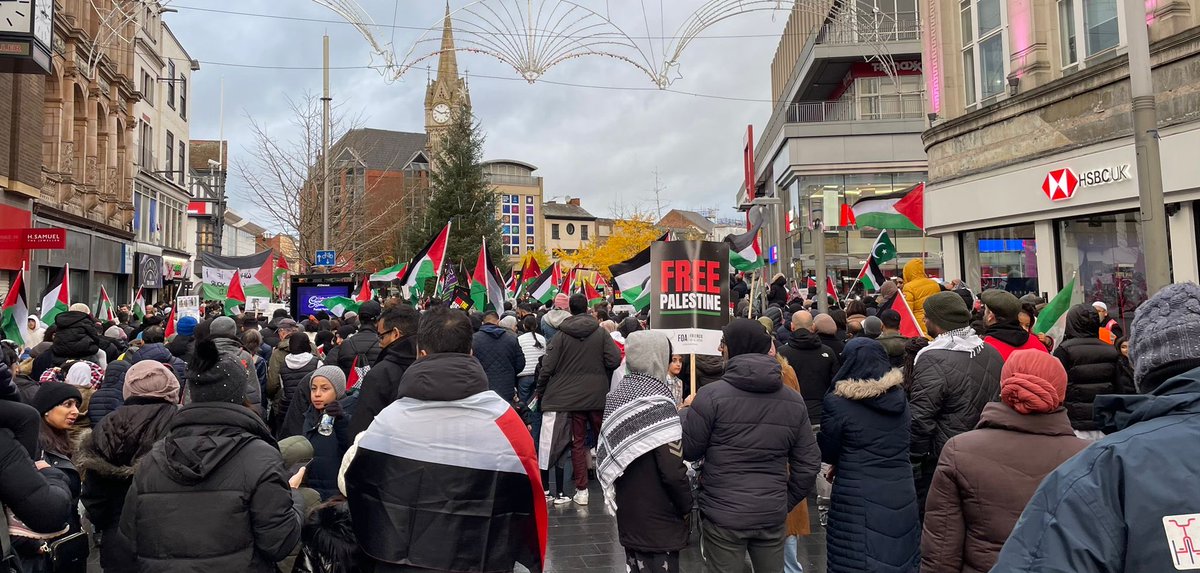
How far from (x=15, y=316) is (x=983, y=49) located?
2127 cm

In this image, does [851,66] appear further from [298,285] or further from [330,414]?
[330,414]

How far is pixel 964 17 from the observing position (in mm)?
21062

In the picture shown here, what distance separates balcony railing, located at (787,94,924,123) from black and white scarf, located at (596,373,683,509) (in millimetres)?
39906

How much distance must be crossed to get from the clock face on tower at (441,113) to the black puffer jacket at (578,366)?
106918 mm

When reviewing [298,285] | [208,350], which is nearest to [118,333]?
[208,350]

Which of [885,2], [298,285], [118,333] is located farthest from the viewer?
[885,2]

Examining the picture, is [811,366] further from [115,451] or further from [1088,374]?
[115,451]

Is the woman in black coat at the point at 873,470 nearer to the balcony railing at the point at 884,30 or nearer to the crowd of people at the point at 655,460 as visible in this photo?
the crowd of people at the point at 655,460

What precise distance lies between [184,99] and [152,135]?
7.07 metres

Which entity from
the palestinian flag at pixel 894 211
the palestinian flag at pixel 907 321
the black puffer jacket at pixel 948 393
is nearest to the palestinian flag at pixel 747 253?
the palestinian flag at pixel 894 211

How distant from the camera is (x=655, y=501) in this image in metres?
4.75

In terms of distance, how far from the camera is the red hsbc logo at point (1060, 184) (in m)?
16.6

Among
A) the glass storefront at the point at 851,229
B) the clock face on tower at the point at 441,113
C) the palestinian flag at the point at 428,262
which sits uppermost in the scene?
the clock face on tower at the point at 441,113

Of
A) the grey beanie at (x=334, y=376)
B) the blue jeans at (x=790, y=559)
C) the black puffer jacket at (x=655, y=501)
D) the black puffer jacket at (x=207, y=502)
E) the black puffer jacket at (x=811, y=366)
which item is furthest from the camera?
the black puffer jacket at (x=811, y=366)
